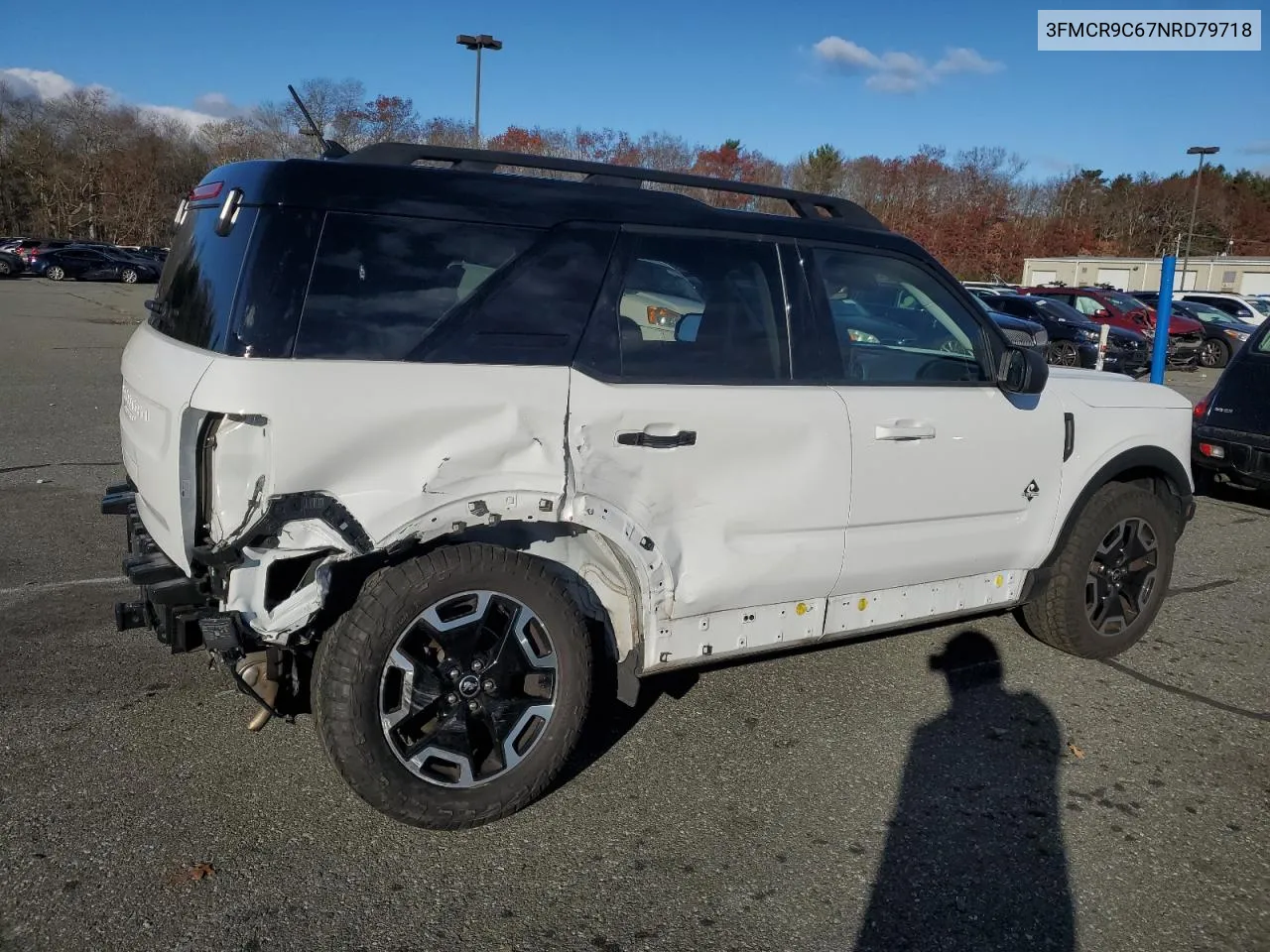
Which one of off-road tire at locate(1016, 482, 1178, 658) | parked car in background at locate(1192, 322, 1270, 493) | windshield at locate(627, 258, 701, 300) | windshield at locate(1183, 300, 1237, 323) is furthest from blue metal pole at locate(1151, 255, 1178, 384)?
windshield at locate(1183, 300, 1237, 323)

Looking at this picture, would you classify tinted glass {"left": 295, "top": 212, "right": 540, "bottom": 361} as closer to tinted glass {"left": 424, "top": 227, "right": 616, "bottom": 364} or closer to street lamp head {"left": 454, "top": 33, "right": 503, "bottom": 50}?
tinted glass {"left": 424, "top": 227, "right": 616, "bottom": 364}

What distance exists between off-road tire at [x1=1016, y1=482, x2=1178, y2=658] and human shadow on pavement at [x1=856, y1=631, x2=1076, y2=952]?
19.9 inches

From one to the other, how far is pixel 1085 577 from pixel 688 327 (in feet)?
7.81

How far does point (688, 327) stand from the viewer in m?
3.55

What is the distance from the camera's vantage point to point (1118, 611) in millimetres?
4863

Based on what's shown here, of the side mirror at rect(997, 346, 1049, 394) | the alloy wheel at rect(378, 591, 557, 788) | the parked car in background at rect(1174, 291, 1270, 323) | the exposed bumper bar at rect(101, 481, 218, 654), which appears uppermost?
the parked car in background at rect(1174, 291, 1270, 323)

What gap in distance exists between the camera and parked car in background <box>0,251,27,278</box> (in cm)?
4278

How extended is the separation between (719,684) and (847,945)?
5.62 ft

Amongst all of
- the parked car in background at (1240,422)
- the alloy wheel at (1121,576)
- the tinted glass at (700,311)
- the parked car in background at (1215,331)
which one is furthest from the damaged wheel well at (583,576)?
the parked car in background at (1215,331)

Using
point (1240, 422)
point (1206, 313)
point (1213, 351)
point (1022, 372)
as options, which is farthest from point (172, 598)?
point (1206, 313)

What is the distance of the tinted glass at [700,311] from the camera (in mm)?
3420

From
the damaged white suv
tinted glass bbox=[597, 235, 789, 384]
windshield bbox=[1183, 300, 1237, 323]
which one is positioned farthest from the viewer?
windshield bbox=[1183, 300, 1237, 323]

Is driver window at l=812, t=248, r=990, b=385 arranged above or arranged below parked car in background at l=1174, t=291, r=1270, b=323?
below

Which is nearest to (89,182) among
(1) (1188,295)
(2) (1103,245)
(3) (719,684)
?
(1) (1188,295)
